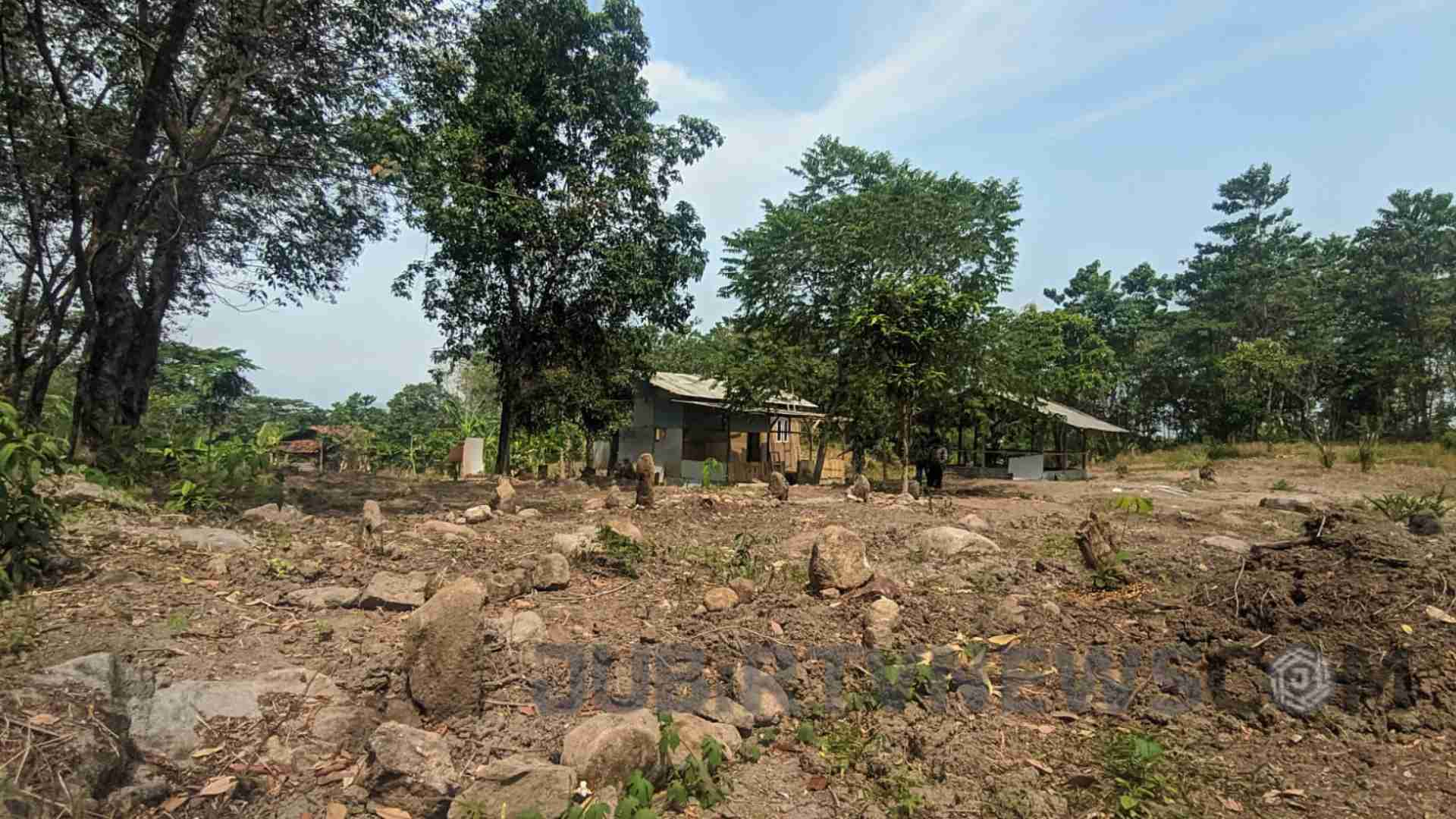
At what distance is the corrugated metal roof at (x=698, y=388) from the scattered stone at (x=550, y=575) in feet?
47.3

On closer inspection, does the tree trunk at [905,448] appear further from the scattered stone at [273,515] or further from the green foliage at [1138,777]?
the green foliage at [1138,777]

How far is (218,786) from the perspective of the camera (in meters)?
2.47

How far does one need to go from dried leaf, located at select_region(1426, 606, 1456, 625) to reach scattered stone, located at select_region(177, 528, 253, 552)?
24.7 ft

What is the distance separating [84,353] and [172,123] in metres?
3.65

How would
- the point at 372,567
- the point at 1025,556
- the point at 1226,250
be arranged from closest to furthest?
the point at 372,567 → the point at 1025,556 → the point at 1226,250

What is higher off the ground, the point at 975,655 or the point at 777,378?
the point at 777,378

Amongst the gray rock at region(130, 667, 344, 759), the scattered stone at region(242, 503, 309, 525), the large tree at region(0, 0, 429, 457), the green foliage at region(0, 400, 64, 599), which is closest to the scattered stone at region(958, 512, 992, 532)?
the gray rock at region(130, 667, 344, 759)

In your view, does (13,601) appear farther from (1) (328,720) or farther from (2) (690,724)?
(2) (690,724)

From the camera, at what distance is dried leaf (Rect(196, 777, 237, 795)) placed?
2430mm

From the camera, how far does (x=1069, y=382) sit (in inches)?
1346

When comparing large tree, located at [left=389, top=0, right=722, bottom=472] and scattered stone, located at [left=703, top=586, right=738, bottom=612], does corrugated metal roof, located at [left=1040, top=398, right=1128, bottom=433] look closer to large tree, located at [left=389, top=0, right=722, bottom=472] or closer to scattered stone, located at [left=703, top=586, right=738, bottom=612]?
large tree, located at [left=389, top=0, right=722, bottom=472]

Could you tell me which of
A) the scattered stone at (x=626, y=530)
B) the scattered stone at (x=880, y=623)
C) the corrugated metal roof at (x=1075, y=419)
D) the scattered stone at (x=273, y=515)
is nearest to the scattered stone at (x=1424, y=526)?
the scattered stone at (x=880, y=623)

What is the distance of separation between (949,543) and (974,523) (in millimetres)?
2083

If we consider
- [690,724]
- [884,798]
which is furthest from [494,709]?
[884,798]
